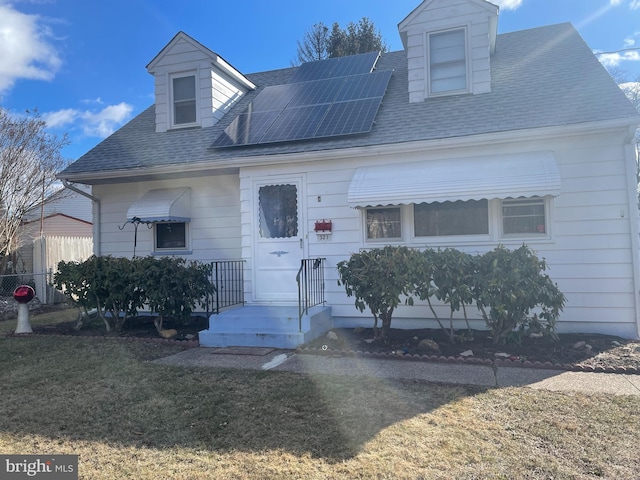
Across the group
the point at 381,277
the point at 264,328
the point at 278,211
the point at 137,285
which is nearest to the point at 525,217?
the point at 381,277

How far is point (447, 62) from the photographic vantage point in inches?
327

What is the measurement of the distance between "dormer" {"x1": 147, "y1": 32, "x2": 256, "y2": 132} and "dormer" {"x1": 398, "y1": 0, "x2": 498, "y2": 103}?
4.19 meters

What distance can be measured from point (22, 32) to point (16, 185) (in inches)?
190

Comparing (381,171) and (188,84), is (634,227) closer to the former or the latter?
(381,171)

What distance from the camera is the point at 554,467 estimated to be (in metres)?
2.91

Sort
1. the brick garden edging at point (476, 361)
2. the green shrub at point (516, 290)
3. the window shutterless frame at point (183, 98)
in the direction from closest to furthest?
the brick garden edging at point (476, 361)
the green shrub at point (516, 290)
the window shutterless frame at point (183, 98)

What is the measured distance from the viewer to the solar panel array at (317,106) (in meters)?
8.05

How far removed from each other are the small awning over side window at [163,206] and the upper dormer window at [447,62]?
5.34 m

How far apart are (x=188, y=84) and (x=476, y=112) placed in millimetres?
6425

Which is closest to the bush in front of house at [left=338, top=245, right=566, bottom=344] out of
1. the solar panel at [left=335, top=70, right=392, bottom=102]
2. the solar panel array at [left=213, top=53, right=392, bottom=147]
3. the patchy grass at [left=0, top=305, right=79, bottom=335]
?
the solar panel array at [left=213, top=53, right=392, bottom=147]

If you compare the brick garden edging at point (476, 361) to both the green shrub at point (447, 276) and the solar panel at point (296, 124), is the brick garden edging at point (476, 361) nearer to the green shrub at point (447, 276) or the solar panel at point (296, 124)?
the green shrub at point (447, 276)

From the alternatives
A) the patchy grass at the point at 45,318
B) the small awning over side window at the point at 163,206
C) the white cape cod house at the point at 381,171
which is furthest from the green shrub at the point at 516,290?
the patchy grass at the point at 45,318

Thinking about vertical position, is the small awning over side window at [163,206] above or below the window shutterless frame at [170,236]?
above

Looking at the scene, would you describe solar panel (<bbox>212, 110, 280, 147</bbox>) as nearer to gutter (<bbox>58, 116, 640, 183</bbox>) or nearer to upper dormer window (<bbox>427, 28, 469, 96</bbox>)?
gutter (<bbox>58, 116, 640, 183</bbox>)
